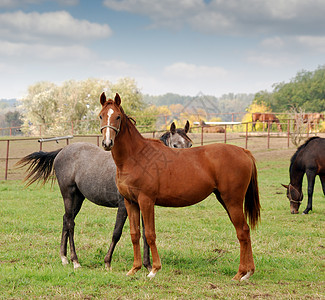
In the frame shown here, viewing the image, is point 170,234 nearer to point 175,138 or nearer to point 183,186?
point 175,138

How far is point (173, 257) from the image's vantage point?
625 cm

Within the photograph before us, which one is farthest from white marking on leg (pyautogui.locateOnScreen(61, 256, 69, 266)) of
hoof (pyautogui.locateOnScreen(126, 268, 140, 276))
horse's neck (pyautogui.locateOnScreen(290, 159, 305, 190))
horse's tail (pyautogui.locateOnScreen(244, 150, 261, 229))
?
horse's neck (pyautogui.locateOnScreen(290, 159, 305, 190))

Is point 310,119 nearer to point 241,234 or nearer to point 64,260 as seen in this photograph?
point 241,234

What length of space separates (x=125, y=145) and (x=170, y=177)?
2.22 ft

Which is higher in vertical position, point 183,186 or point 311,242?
point 183,186

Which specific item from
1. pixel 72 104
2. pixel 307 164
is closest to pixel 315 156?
pixel 307 164

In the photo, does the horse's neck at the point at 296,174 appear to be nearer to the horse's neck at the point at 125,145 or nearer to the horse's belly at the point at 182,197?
the horse's belly at the point at 182,197

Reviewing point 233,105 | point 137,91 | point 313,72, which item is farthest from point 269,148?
point 233,105

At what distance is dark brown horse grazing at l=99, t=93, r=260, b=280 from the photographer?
16.7 feet

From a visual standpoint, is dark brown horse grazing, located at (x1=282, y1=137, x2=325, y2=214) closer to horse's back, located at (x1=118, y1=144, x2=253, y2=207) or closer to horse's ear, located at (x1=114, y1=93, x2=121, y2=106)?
horse's back, located at (x1=118, y1=144, x2=253, y2=207)

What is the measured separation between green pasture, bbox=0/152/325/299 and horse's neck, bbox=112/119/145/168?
1.44m

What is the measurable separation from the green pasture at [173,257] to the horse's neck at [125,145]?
1.44m

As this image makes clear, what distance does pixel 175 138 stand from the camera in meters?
7.47

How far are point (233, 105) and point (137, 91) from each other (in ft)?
419
